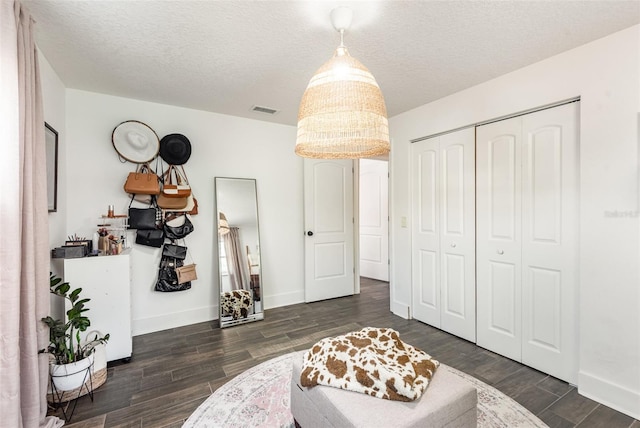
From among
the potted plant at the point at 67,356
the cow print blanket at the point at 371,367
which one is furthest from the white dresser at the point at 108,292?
the cow print blanket at the point at 371,367

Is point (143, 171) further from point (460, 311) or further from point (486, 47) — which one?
point (460, 311)

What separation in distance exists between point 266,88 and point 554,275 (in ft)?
9.48

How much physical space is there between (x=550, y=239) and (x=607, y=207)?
0.43 metres

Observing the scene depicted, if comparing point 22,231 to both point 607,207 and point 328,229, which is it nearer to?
point 328,229

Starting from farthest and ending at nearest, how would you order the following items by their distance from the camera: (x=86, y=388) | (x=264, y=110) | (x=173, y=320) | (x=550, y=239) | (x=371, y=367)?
(x=264, y=110), (x=173, y=320), (x=550, y=239), (x=86, y=388), (x=371, y=367)

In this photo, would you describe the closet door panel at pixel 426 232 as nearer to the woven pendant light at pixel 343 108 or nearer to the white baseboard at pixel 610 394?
the white baseboard at pixel 610 394

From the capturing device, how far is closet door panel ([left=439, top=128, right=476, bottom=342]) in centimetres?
288

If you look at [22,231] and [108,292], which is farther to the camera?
[108,292]

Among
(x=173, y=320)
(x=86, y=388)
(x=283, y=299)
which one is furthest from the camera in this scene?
(x=283, y=299)

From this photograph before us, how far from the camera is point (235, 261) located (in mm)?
3561

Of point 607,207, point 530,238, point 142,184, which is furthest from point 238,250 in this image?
point 607,207

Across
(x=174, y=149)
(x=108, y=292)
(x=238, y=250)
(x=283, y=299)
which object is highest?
(x=174, y=149)

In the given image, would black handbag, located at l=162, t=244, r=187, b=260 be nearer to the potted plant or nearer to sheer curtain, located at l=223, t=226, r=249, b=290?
sheer curtain, located at l=223, t=226, r=249, b=290

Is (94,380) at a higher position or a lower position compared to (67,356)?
lower
